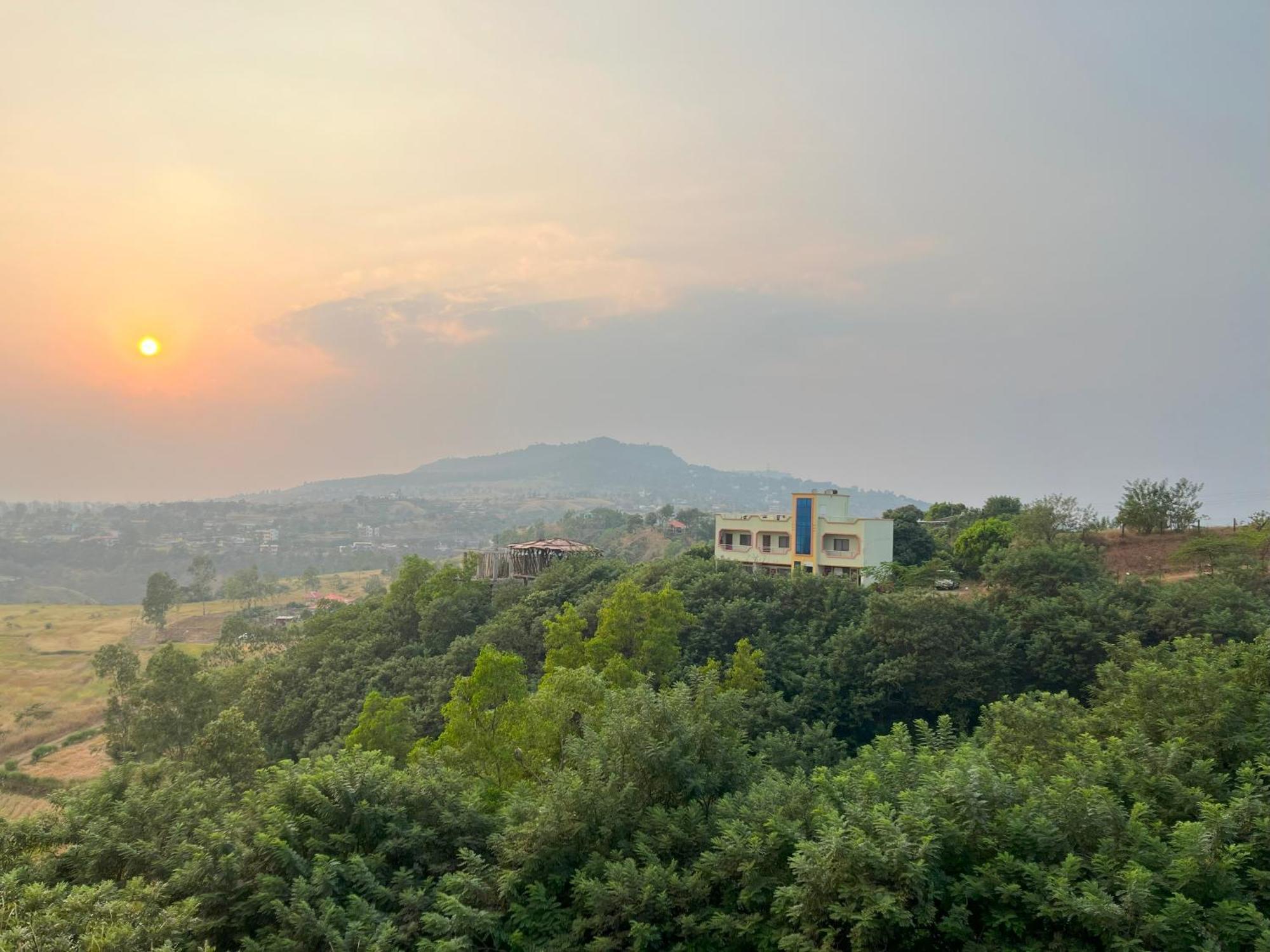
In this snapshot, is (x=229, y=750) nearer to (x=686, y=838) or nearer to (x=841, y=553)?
(x=686, y=838)

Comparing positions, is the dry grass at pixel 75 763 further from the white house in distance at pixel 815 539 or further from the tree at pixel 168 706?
the white house in distance at pixel 815 539

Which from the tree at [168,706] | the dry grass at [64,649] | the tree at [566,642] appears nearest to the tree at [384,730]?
the tree at [566,642]

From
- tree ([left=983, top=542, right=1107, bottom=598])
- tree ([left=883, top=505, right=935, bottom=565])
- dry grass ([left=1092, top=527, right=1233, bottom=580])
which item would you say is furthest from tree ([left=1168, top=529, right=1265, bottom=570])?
tree ([left=883, top=505, right=935, bottom=565])

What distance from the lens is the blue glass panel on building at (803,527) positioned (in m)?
29.3

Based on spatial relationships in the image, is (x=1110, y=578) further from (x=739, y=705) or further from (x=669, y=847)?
(x=669, y=847)

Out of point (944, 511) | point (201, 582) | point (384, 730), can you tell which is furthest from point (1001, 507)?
point (201, 582)

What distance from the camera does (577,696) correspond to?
447 inches

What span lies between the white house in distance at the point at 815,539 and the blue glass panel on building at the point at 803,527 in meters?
0.02

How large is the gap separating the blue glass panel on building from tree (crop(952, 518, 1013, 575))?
5.41 metres

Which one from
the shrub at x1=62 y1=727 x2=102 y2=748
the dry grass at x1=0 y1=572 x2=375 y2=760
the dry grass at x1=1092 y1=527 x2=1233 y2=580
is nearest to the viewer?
the dry grass at x1=1092 y1=527 x2=1233 y2=580

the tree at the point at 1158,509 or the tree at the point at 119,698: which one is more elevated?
the tree at the point at 1158,509

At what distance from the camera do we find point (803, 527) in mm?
29500

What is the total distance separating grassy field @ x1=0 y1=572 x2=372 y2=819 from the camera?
29.9m

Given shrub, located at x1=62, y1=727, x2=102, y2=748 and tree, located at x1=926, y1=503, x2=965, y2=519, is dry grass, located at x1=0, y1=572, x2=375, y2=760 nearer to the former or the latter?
shrub, located at x1=62, y1=727, x2=102, y2=748
